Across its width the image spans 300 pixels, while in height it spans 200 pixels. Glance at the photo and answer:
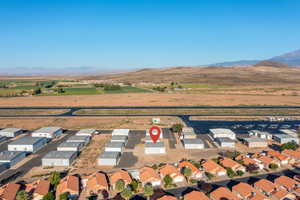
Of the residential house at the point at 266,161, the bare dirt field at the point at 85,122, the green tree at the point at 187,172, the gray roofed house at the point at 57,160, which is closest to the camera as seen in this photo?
the green tree at the point at 187,172

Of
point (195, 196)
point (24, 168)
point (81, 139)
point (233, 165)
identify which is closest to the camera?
point (195, 196)

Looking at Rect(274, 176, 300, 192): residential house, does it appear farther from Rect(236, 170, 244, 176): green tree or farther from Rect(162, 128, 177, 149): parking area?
Rect(162, 128, 177, 149): parking area

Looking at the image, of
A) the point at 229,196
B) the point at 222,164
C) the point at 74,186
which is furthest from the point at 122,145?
the point at 229,196

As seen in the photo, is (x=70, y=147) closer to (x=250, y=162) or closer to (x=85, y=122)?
(x=85, y=122)

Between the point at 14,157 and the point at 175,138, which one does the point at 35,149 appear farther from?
the point at 175,138

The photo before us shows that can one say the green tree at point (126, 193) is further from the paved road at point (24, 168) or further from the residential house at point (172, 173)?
the paved road at point (24, 168)

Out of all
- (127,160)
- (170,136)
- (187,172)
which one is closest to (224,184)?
(187,172)

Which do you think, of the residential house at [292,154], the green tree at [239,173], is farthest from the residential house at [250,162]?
the residential house at [292,154]

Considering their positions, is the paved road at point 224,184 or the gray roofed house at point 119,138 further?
the gray roofed house at point 119,138
